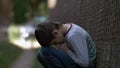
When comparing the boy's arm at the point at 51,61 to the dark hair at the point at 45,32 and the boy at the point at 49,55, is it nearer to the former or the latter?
the boy at the point at 49,55

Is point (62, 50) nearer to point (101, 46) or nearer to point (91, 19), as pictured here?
point (101, 46)

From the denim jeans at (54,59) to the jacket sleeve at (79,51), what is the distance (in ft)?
0.26

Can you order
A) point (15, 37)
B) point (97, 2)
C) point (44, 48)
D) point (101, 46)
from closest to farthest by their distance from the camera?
point (44, 48) → point (101, 46) → point (97, 2) → point (15, 37)

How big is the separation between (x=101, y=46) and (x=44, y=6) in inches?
1985

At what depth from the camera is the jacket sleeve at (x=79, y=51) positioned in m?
6.46

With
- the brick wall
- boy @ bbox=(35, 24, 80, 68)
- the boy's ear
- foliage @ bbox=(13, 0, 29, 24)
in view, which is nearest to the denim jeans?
boy @ bbox=(35, 24, 80, 68)

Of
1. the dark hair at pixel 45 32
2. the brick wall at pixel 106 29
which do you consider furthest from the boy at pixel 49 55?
the brick wall at pixel 106 29

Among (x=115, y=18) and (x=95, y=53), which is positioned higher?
(x=115, y=18)

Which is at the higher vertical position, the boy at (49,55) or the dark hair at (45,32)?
the dark hair at (45,32)

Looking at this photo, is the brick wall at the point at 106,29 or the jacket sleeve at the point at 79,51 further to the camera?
the jacket sleeve at the point at 79,51

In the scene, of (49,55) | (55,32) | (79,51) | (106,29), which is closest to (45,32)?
(55,32)

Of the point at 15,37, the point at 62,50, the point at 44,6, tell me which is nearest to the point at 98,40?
the point at 62,50

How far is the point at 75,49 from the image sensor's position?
6469 millimetres

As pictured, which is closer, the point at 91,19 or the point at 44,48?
the point at 44,48
